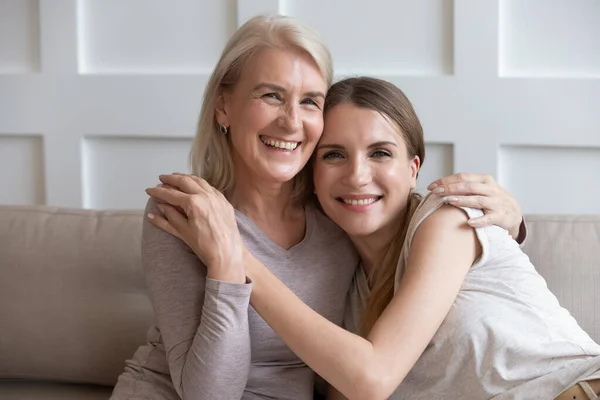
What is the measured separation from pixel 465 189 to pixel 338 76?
2.60ft

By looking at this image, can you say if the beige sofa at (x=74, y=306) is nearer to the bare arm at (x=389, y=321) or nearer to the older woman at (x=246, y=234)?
the older woman at (x=246, y=234)

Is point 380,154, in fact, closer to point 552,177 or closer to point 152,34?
point 552,177

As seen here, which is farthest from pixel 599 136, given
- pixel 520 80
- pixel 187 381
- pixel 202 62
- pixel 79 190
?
pixel 79 190

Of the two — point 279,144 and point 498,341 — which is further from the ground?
point 279,144

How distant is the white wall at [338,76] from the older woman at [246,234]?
56 centimetres

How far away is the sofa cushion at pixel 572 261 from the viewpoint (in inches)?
74.3

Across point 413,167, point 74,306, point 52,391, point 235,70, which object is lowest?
point 52,391

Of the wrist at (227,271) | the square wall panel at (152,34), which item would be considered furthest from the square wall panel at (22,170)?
the wrist at (227,271)

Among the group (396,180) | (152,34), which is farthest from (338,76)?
(396,180)

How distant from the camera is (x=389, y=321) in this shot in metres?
1.54

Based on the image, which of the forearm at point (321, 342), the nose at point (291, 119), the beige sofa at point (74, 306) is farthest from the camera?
the beige sofa at point (74, 306)

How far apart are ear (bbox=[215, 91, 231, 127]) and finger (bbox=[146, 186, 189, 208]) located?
0.74ft

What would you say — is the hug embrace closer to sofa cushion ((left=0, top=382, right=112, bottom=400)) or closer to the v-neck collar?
the v-neck collar

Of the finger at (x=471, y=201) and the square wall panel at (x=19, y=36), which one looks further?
the square wall panel at (x=19, y=36)
